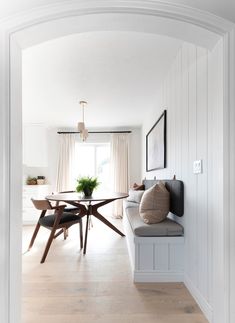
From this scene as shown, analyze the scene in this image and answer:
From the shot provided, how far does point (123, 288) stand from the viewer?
210 centimetres

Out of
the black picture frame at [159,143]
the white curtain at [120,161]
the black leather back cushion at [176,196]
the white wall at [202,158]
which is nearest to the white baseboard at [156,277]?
the white wall at [202,158]

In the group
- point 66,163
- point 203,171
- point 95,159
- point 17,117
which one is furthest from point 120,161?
point 17,117

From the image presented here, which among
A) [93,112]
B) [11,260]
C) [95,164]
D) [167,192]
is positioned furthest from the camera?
[95,164]

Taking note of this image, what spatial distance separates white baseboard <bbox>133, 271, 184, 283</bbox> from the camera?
2215 millimetres

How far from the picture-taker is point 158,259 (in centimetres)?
223

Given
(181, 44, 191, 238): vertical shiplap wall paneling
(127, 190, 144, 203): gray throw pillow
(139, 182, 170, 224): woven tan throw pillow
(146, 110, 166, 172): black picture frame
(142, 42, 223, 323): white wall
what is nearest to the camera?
(142, 42, 223, 323): white wall

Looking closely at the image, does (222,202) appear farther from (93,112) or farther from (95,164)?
(95,164)

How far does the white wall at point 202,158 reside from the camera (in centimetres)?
134

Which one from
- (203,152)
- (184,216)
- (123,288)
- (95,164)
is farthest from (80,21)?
(95,164)

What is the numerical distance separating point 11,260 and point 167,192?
1.75 metres

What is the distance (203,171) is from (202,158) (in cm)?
10

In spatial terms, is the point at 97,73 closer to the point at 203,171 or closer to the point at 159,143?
the point at 159,143

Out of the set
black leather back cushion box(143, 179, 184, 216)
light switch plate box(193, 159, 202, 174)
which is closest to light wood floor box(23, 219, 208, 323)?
black leather back cushion box(143, 179, 184, 216)

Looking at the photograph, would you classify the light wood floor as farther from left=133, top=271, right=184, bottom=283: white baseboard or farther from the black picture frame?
the black picture frame
